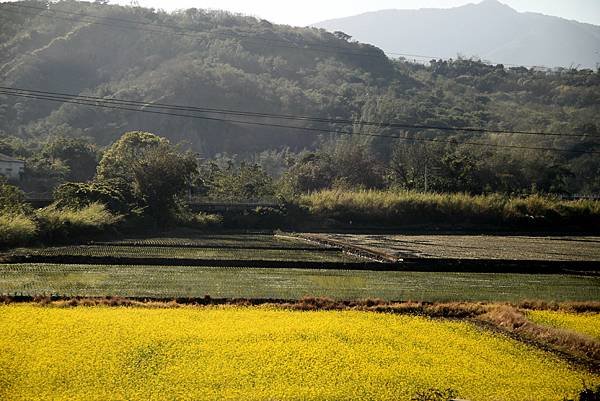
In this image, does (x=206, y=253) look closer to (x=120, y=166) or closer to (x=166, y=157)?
(x=166, y=157)

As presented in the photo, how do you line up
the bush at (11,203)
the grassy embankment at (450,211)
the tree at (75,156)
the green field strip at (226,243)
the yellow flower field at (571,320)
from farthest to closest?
1. the tree at (75,156)
2. the grassy embankment at (450,211)
3. the green field strip at (226,243)
4. the bush at (11,203)
5. the yellow flower field at (571,320)

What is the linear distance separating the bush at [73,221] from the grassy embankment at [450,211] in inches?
703

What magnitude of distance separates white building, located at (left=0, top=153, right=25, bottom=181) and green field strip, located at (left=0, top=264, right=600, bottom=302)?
1768 inches

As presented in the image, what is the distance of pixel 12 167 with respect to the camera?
63.6 meters

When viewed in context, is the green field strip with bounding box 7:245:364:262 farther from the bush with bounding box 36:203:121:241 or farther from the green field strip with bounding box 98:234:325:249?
the bush with bounding box 36:203:121:241

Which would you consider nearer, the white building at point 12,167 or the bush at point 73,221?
the bush at point 73,221

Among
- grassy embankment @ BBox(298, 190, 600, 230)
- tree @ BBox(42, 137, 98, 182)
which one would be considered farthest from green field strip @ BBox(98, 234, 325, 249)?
tree @ BBox(42, 137, 98, 182)

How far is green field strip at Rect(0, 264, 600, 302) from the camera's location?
17469 millimetres

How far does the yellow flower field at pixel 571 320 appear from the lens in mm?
14804

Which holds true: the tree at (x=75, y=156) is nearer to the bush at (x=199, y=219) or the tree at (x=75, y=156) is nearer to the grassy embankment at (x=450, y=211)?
the bush at (x=199, y=219)

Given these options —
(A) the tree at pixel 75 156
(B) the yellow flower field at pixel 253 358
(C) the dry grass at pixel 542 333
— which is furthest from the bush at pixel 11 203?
(A) the tree at pixel 75 156

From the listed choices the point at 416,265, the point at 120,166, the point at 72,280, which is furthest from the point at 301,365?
the point at 120,166

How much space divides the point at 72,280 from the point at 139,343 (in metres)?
7.49

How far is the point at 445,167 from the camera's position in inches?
2459
